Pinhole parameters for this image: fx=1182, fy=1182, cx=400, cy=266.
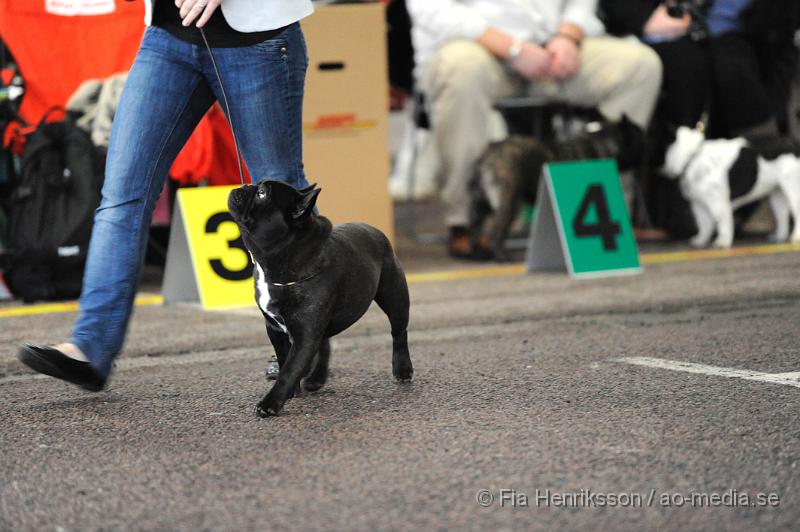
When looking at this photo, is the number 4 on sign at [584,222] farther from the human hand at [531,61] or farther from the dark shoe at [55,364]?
the dark shoe at [55,364]

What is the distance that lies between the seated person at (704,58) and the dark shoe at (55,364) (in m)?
5.05

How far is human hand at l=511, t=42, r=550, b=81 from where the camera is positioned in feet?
23.7

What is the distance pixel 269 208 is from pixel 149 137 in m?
0.55

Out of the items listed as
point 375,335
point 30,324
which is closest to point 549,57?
point 375,335

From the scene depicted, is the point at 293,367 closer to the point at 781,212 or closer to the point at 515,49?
the point at 515,49

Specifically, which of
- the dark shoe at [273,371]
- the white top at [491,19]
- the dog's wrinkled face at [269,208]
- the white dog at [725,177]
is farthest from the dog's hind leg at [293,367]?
the white dog at [725,177]

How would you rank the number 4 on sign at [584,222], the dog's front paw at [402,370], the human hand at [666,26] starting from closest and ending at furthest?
the dog's front paw at [402,370] → the number 4 on sign at [584,222] → the human hand at [666,26]

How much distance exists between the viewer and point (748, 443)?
280cm

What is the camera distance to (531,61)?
7230 mm

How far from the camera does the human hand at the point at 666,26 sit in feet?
25.7

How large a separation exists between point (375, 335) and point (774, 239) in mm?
3923

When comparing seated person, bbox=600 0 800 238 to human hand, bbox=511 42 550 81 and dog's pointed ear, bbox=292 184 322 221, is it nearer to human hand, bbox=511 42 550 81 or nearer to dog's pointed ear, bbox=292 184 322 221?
human hand, bbox=511 42 550 81

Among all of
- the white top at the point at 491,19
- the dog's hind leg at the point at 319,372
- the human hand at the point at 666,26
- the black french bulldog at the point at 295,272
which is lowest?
the dog's hind leg at the point at 319,372

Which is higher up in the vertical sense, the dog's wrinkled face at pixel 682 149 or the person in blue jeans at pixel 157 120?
the person in blue jeans at pixel 157 120
